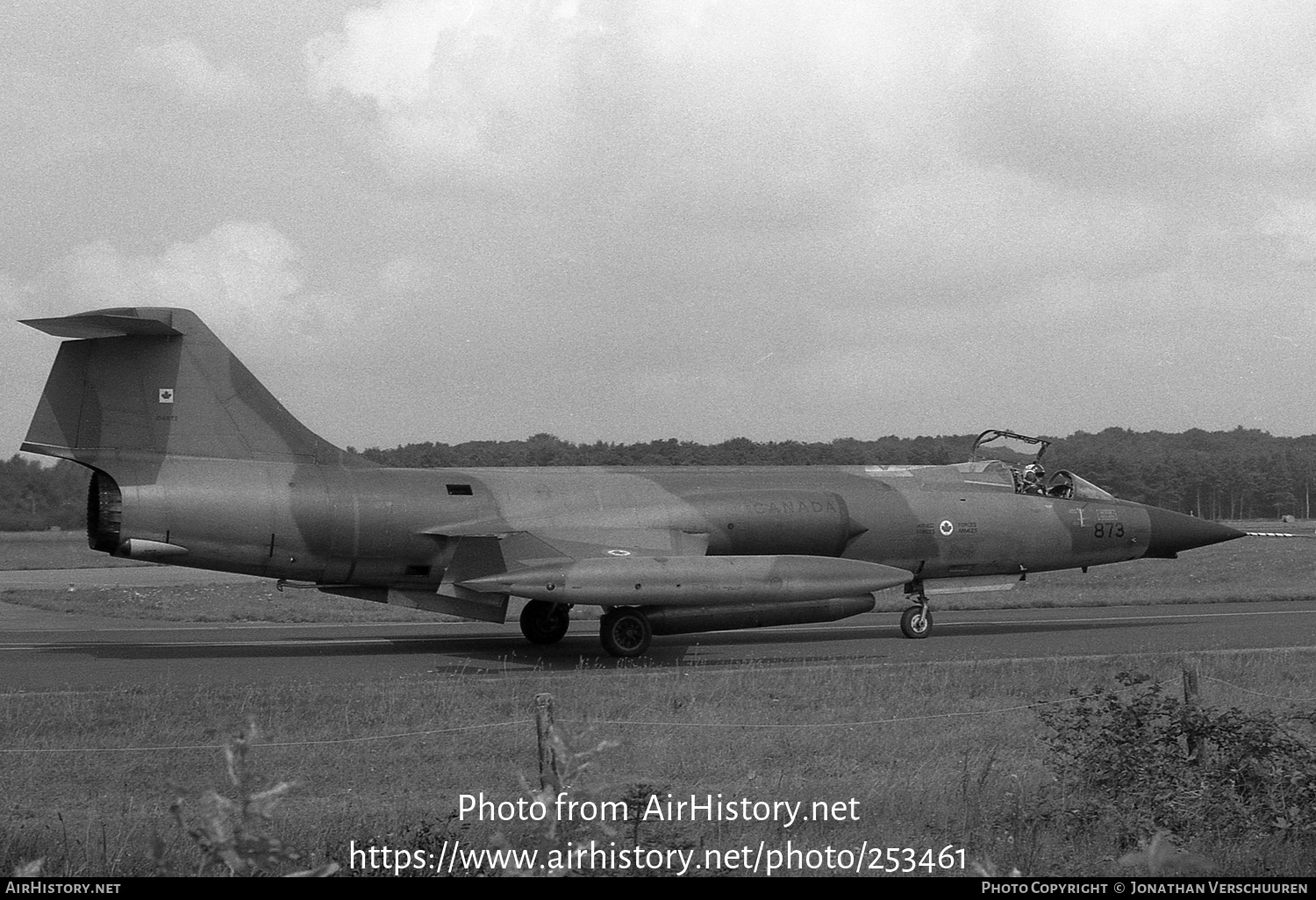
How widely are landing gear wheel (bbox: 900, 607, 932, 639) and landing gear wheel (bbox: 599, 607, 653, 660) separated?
5.01 meters

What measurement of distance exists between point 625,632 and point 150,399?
7.25 meters

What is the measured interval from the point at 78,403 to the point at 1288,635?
61.4ft

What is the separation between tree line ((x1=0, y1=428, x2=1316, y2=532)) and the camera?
24234 millimetres

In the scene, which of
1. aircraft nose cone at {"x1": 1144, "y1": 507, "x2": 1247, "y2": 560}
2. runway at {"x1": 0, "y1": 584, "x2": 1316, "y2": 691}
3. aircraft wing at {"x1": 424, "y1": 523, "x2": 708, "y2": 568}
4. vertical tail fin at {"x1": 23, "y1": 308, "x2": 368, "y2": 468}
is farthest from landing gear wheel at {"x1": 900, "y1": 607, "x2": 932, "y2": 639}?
vertical tail fin at {"x1": 23, "y1": 308, "x2": 368, "y2": 468}

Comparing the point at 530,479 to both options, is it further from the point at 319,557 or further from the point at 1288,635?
the point at 1288,635

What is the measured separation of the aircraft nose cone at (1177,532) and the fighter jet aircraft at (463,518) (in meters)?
3.11

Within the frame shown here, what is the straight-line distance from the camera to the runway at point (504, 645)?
15.8 m

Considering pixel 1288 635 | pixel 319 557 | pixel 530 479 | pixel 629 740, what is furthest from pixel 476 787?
pixel 1288 635

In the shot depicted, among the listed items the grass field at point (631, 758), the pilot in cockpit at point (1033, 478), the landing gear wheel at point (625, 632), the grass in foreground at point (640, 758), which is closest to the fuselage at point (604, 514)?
the pilot in cockpit at point (1033, 478)

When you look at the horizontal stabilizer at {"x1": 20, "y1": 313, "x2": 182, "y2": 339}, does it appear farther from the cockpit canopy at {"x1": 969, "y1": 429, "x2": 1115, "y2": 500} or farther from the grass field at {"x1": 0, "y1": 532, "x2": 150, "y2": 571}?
the grass field at {"x1": 0, "y1": 532, "x2": 150, "y2": 571}

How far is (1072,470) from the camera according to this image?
73.3ft

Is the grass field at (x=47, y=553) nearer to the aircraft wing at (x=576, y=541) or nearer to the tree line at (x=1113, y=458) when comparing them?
the tree line at (x=1113, y=458)

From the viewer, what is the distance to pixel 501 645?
768 inches
